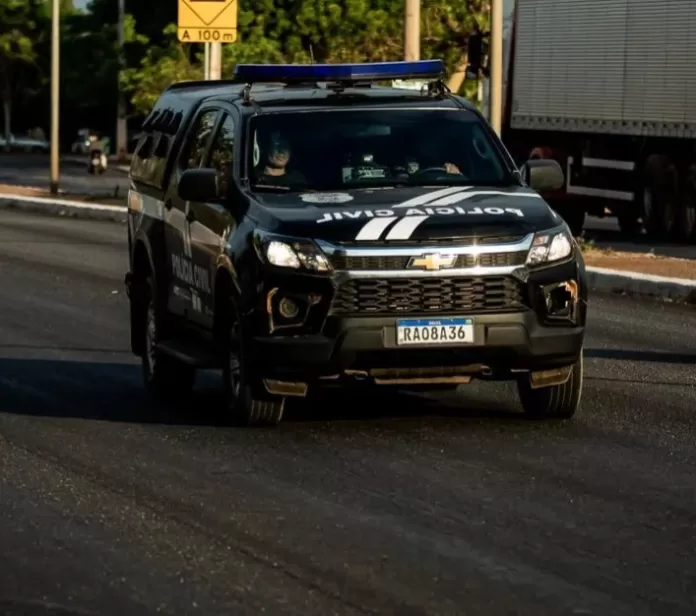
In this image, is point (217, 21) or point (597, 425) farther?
point (217, 21)

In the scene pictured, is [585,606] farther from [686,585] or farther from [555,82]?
[555,82]

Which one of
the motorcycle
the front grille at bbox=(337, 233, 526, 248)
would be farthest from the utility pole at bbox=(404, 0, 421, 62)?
the motorcycle

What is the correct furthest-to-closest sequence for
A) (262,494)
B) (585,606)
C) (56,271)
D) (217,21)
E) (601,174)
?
(601,174) → (217,21) → (56,271) → (262,494) → (585,606)

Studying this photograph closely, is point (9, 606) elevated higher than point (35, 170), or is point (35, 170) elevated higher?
point (9, 606)

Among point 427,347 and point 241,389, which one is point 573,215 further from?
point 427,347

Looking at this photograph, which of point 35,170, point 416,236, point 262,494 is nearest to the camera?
point 262,494

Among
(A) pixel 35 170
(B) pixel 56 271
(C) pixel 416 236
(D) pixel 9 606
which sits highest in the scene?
(C) pixel 416 236

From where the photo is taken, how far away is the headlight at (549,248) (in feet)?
36.7

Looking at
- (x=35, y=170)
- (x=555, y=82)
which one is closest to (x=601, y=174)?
(x=555, y=82)

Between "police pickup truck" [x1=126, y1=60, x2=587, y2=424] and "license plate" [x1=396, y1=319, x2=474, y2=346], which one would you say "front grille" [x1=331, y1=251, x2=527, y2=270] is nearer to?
"police pickup truck" [x1=126, y1=60, x2=587, y2=424]

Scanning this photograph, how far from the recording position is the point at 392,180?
12.1m

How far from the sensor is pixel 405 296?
11.0 m

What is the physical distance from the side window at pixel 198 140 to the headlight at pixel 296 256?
194 cm

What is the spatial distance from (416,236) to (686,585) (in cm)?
380
